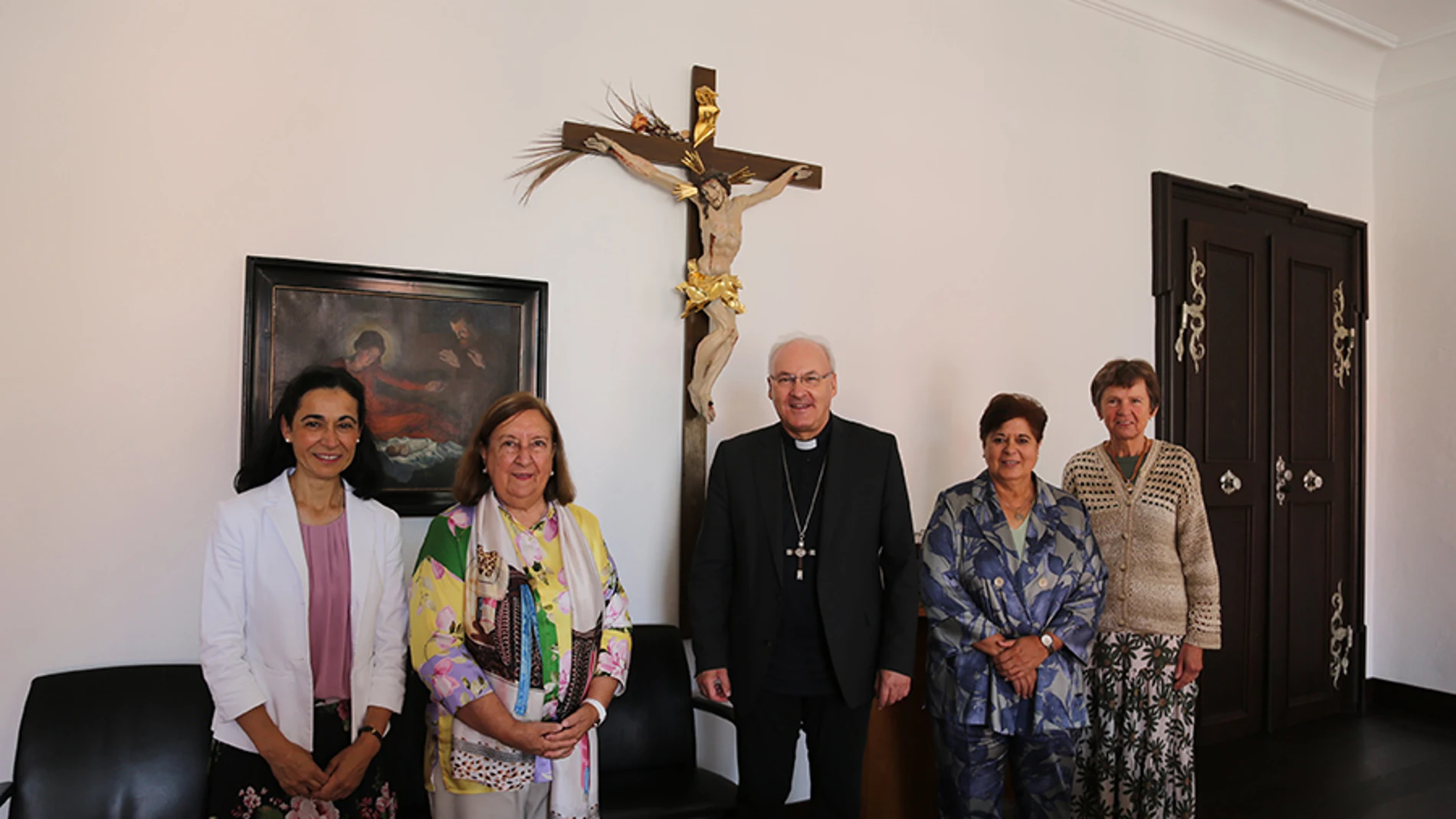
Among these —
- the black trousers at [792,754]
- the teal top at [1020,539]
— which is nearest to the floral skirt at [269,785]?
the black trousers at [792,754]

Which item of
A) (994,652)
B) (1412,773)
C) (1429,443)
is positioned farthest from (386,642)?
(1429,443)

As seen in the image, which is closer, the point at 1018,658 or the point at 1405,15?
the point at 1018,658

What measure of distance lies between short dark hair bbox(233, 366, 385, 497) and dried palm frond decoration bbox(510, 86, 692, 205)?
3.20 ft

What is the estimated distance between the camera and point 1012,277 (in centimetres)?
429

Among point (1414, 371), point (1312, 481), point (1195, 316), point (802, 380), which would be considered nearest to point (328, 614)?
point (802, 380)

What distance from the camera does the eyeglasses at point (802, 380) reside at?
2.78m

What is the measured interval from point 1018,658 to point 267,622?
2.02m

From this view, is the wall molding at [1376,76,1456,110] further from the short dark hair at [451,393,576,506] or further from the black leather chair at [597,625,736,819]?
the short dark hair at [451,393,576,506]

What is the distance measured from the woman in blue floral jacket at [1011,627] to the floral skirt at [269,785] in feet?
5.49

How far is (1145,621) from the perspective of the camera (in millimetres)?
3223

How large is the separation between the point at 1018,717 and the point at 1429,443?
4137mm

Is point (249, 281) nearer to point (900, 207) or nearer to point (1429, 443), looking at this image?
point (900, 207)

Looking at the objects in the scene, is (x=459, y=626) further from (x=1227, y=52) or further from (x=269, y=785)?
(x=1227, y=52)

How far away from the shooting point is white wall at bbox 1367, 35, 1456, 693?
536 cm
